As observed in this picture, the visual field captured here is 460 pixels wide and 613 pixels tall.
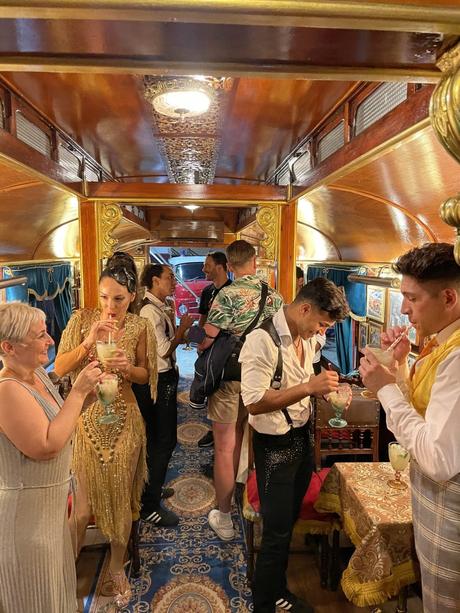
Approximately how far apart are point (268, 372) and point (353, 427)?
1.25 m

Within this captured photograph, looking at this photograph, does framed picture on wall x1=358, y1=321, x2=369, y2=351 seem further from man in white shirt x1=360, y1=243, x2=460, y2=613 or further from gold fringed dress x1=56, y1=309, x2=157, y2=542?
man in white shirt x1=360, y1=243, x2=460, y2=613

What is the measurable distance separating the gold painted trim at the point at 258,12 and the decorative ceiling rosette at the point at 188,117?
126 centimetres

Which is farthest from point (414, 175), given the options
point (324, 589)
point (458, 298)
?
point (324, 589)

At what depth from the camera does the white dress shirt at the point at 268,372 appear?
1.84m

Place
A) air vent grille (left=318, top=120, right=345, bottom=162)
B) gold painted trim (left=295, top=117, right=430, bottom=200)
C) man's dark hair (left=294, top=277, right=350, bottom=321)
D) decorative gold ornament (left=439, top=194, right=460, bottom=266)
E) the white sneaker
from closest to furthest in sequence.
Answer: decorative gold ornament (left=439, top=194, right=460, bottom=266), gold painted trim (left=295, top=117, right=430, bottom=200), man's dark hair (left=294, top=277, right=350, bottom=321), air vent grille (left=318, top=120, right=345, bottom=162), the white sneaker

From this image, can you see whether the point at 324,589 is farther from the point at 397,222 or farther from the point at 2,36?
the point at 2,36

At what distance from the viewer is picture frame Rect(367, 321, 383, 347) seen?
14.9ft

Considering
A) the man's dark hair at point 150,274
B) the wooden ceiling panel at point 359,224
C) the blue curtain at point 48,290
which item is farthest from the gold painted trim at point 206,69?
the blue curtain at point 48,290

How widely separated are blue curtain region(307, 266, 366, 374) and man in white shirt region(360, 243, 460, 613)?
3495 millimetres

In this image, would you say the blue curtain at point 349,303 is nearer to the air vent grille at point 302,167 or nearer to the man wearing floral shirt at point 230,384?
the air vent grille at point 302,167

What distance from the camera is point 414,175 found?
2.25 meters

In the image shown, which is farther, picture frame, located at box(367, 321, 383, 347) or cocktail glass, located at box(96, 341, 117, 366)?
picture frame, located at box(367, 321, 383, 347)

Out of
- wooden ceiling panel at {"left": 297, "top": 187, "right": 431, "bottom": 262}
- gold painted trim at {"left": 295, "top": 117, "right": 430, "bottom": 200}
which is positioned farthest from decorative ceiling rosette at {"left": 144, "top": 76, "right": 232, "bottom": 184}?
wooden ceiling panel at {"left": 297, "top": 187, "right": 431, "bottom": 262}

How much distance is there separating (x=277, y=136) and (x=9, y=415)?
8.51 ft
